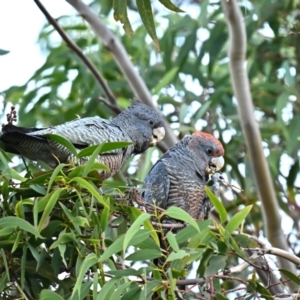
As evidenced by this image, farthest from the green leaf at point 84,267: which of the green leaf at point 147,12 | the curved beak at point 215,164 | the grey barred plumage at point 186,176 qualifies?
the curved beak at point 215,164

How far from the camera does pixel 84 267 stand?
1876 mm

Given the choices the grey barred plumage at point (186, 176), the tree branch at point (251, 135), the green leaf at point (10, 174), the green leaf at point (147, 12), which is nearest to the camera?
the green leaf at point (10, 174)

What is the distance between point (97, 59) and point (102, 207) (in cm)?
253

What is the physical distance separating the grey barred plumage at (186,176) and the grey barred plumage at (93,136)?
13 cm

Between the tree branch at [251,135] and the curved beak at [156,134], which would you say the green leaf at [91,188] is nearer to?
the curved beak at [156,134]

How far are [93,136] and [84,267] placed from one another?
91cm

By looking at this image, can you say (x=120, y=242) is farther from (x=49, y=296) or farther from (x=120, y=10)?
(x=120, y=10)

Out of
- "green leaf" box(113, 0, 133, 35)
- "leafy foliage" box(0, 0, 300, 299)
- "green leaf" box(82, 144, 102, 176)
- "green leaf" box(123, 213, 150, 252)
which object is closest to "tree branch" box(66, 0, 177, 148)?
"leafy foliage" box(0, 0, 300, 299)

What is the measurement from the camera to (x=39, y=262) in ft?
6.61

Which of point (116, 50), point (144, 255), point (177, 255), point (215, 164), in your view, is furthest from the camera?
point (116, 50)

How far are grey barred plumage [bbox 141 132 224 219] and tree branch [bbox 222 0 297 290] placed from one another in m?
0.23

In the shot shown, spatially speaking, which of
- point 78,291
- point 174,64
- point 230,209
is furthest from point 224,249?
point 174,64

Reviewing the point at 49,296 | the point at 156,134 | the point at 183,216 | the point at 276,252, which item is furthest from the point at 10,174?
the point at 156,134

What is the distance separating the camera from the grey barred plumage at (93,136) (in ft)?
8.16
